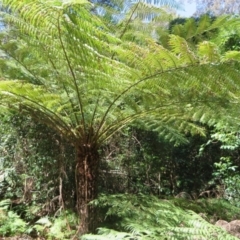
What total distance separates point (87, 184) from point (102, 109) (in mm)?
496

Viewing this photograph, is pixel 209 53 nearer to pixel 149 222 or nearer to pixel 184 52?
pixel 184 52

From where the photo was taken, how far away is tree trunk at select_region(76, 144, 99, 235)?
206 cm

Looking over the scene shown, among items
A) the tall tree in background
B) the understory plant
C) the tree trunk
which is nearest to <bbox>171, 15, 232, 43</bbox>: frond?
the tree trunk

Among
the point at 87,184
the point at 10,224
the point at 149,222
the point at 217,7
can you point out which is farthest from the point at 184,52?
the point at 217,7

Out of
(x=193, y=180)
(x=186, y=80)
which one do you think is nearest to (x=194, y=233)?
(x=186, y=80)

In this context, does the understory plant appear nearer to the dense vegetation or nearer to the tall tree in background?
the dense vegetation

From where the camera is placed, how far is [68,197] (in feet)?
9.75

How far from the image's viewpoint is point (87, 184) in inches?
82.8

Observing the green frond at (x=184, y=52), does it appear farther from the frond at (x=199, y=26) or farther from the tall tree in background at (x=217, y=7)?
the tall tree in background at (x=217, y=7)

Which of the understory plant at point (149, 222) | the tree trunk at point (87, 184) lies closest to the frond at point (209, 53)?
the understory plant at point (149, 222)

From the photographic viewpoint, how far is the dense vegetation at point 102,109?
165cm

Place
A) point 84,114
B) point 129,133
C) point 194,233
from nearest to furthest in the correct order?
point 194,233, point 84,114, point 129,133

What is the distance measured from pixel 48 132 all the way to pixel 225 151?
6.63 ft

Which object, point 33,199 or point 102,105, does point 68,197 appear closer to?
point 33,199
